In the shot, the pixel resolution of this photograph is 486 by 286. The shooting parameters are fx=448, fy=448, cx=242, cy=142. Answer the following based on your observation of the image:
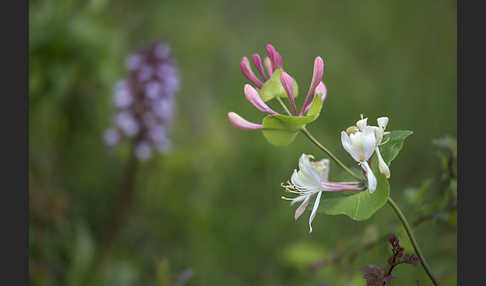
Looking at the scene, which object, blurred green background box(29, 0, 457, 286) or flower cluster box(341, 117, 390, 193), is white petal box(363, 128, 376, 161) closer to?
flower cluster box(341, 117, 390, 193)

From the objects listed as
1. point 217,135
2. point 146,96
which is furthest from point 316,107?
point 217,135

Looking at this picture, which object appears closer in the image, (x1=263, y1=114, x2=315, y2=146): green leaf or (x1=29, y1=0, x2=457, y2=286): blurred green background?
(x1=263, y1=114, x2=315, y2=146): green leaf

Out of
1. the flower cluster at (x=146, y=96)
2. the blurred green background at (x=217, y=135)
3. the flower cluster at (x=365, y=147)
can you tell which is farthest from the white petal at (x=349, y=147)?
the flower cluster at (x=146, y=96)

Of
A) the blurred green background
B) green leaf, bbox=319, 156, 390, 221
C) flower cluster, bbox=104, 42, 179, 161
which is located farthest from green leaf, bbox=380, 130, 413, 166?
flower cluster, bbox=104, 42, 179, 161

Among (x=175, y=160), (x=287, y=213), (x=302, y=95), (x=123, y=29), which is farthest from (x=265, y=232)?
(x=123, y=29)

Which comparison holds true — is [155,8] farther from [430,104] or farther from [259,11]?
[430,104]

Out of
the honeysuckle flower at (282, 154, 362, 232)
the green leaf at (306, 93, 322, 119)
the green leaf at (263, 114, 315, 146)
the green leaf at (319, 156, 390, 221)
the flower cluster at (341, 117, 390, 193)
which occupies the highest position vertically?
the green leaf at (306, 93, 322, 119)
